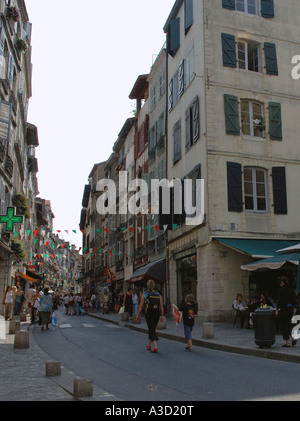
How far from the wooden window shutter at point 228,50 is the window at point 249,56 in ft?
1.99

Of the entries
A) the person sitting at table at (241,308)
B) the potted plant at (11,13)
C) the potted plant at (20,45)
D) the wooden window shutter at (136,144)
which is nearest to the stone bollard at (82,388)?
the person sitting at table at (241,308)

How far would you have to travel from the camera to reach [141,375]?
8.07 meters

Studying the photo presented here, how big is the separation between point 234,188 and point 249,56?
694 centimetres

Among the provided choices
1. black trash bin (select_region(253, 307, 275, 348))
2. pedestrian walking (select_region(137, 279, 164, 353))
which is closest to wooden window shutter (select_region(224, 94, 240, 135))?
pedestrian walking (select_region(137, 279, 164, 353))

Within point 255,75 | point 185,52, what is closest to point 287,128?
point 255,75

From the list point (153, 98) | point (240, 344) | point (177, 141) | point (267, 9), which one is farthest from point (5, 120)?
point (153, 98)

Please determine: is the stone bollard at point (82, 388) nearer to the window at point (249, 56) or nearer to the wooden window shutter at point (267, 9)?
the window at point (249, 56)

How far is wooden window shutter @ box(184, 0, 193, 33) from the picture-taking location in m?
23.5

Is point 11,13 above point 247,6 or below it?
above

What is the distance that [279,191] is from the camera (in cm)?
2106

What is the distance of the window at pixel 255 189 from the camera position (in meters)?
20.8

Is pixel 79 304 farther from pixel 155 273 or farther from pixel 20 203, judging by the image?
pixel 20 203
